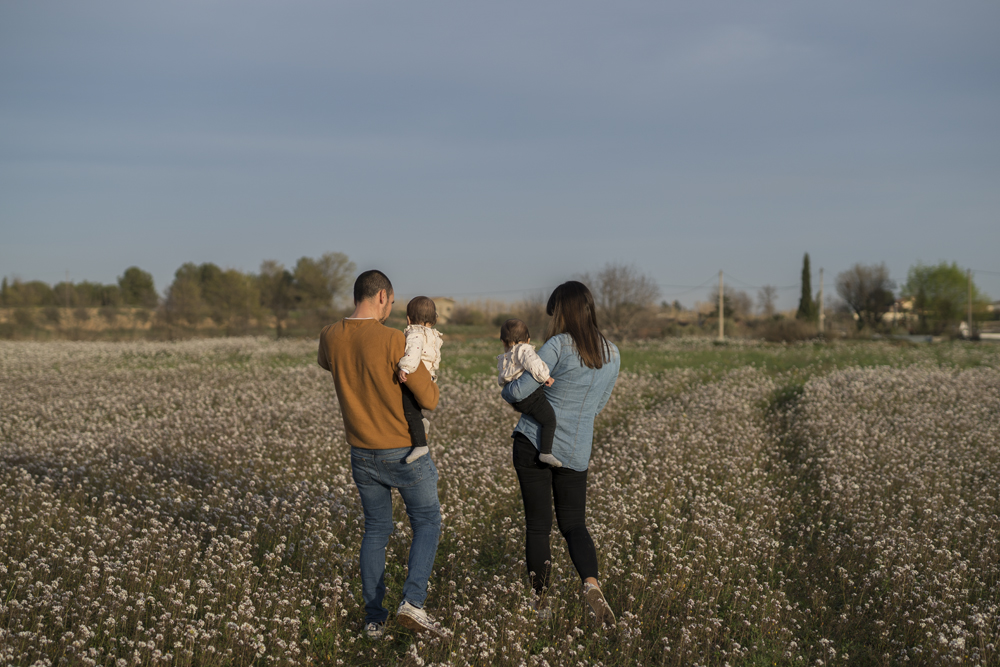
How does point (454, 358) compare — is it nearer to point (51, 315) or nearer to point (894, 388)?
point (894, 388)

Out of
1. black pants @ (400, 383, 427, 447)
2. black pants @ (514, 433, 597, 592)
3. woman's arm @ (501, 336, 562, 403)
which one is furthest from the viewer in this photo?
black pants @ (514, 433, 597, 592)

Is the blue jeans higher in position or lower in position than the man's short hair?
lower

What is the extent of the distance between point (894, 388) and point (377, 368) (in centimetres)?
1749

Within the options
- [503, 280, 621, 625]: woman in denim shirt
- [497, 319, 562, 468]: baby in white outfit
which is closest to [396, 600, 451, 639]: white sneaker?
[503, 280, 621, 625]: woman in denim shirt

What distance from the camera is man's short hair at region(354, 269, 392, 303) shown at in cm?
406

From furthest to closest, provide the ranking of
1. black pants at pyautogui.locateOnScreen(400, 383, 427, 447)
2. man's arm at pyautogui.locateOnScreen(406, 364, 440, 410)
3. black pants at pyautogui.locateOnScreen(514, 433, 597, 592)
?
black pants at pyautogui.locateOnScreen(514, 433, 597, 592), black pants at pyautogui.locateOnScreen(400, 383, 427, 447), man's arm at pyautogui.locateOnScreen(406, 364, 440, 410)

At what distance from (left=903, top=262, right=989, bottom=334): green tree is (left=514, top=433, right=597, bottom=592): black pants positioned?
8580 centimetres

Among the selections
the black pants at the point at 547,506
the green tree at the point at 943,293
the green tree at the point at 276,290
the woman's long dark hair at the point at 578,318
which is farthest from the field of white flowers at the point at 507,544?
the green tree at the point at 943,293

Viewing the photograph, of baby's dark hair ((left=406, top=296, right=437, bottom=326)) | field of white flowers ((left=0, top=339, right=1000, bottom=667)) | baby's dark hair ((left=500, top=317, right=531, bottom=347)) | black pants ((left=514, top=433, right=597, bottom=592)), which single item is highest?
baby's dark hair ((left=406, top=296, right=437, bottom=326))

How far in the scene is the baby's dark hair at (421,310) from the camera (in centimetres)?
420

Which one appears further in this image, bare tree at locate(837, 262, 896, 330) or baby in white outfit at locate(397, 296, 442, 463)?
bare tree at locate(837, 262, 896, 330)

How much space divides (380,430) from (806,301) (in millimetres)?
81421

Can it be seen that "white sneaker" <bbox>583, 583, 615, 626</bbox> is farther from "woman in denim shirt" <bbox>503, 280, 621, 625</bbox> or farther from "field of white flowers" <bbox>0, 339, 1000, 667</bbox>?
"field of white flowers" <bbox>0, 339, 1000, 667</bbox>

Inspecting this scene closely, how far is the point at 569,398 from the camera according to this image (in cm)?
454
